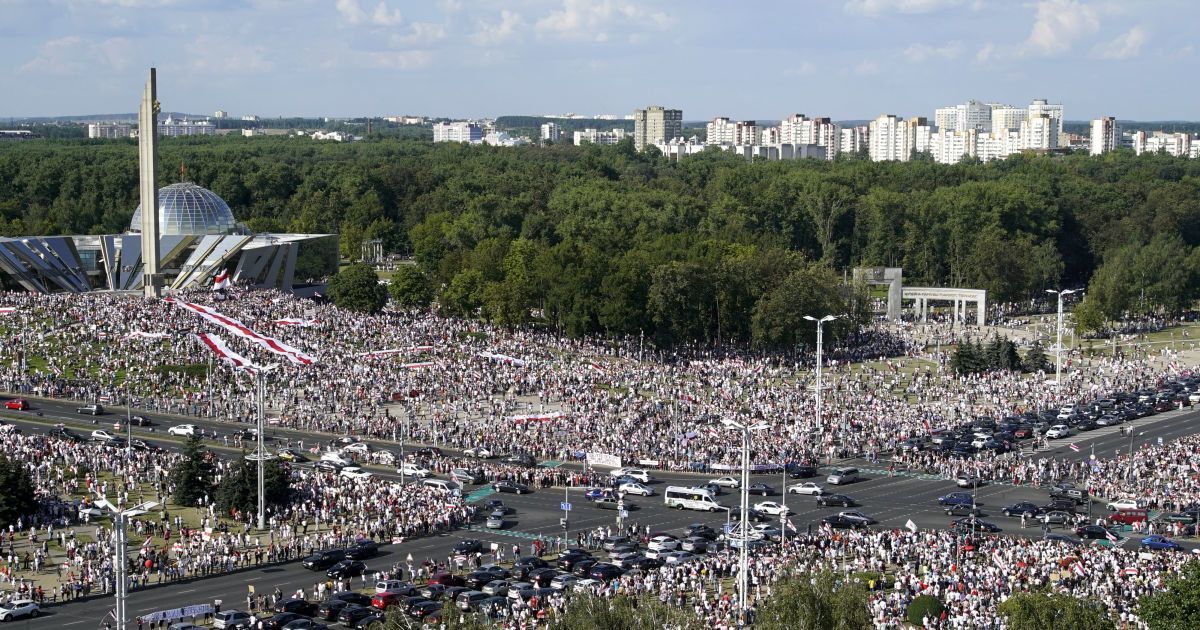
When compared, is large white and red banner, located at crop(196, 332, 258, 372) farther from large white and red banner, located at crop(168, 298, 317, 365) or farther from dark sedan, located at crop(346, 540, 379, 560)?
dark sedan, located at crop(346, 540, 379, 560)

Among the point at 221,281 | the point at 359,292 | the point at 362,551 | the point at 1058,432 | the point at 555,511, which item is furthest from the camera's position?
the point at 221,281

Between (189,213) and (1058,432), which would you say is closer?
(1058,432)

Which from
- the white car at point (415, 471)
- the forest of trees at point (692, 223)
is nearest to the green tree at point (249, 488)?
the white car at point (415, 471)

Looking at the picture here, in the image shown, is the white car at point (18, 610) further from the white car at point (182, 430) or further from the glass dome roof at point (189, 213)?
the glass dome roof at point (189, 213)

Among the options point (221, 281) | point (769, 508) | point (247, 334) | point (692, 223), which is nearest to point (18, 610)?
point (769, 508)

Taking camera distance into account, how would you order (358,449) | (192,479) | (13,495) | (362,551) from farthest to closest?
1. (358,449)
2. (192,479)
3. (13,495)
4. (362,551)

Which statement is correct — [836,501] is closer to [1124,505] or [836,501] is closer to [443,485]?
[1124,505]
